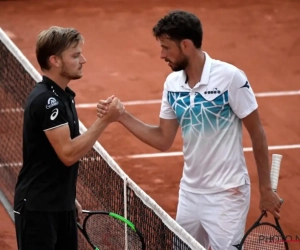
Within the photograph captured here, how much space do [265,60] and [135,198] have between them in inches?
286

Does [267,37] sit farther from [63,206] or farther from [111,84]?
[63,206]

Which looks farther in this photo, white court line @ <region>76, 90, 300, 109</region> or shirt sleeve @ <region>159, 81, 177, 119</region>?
white court line @ <region>76, 90, 300, 109</region>

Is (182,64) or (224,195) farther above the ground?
(182,64)

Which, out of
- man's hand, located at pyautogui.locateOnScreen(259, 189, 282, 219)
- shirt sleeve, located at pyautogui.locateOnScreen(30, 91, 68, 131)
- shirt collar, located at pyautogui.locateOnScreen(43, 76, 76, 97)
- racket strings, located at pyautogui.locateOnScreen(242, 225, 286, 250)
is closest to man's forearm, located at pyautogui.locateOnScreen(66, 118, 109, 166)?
shirt sleeve, located at pyautogui.locateOnScreen(30, 91, 68, 131)

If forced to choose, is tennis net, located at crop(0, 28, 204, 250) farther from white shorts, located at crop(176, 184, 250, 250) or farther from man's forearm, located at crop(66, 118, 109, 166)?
man's forearm, located at crop(66, 118, 109, 166)

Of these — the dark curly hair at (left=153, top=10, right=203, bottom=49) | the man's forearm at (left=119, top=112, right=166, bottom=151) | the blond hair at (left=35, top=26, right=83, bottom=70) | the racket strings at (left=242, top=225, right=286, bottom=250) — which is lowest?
the racket strings at (left=242, top=225, right=286, bottom=250)

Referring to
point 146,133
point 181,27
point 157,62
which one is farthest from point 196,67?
point 157,62

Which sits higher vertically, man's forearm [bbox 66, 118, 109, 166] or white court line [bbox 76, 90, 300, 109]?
man's forearm [bbox 66, 118, 109, 166]

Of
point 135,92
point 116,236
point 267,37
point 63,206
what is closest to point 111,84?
point 135,92

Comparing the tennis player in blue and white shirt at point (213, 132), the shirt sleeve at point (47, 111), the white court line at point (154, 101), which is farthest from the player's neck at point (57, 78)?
the white court line at point (154, 101)

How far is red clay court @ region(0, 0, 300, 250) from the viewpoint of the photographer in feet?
27.5

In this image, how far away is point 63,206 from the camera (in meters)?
4.55

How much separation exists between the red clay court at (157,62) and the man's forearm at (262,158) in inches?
80.2

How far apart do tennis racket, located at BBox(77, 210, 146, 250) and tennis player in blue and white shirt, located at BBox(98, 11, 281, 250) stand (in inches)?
16.8
